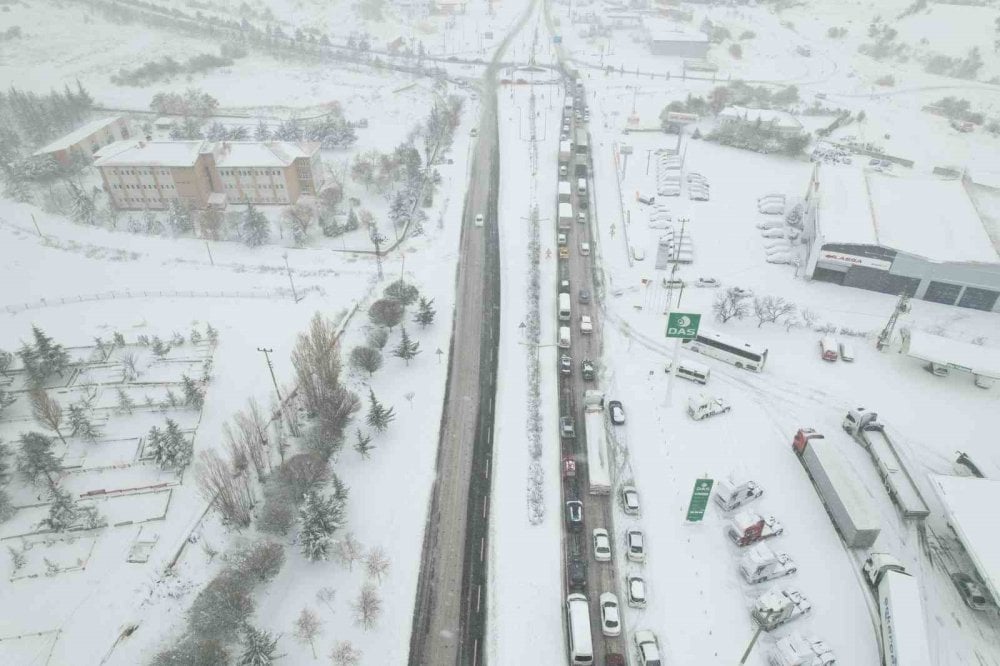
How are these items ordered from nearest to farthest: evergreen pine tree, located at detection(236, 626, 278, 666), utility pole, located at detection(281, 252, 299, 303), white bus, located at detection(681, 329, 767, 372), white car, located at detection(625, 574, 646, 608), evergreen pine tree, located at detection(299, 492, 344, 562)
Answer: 1. evergreen pine tree, located at detection(236, 626, 278, 666)
2. white car, located at detection(625, 574, 646, 608)
3. evergreen pine tree, located at detection(299, 492, 344, 562)
4. white bus, located at detection(681, 329, 767, 372)
5. utility pole, located at detection(281, 252, 299, 303)

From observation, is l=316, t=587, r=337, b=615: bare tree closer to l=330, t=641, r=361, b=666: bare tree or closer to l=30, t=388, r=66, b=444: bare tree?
l=330, t=641, r=361, b=666: bare tree

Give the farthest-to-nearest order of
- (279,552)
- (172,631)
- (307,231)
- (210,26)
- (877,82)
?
(210,26) < (877,82) < (307,231) < (279,552) < (172,631)

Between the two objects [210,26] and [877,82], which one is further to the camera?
[210,26]

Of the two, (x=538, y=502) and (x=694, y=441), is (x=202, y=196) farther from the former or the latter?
(x=694, y=441)

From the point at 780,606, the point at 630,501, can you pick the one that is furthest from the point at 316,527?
the point at 780,606

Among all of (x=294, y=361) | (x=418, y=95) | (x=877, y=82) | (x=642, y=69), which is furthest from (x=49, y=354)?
(x=877, y=82)

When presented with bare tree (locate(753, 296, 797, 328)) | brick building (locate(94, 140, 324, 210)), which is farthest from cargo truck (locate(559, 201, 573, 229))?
A: brick building (locate(94, 140, 324, 210))

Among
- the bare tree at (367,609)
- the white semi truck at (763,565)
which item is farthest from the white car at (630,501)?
the bare tree at (367,609)
